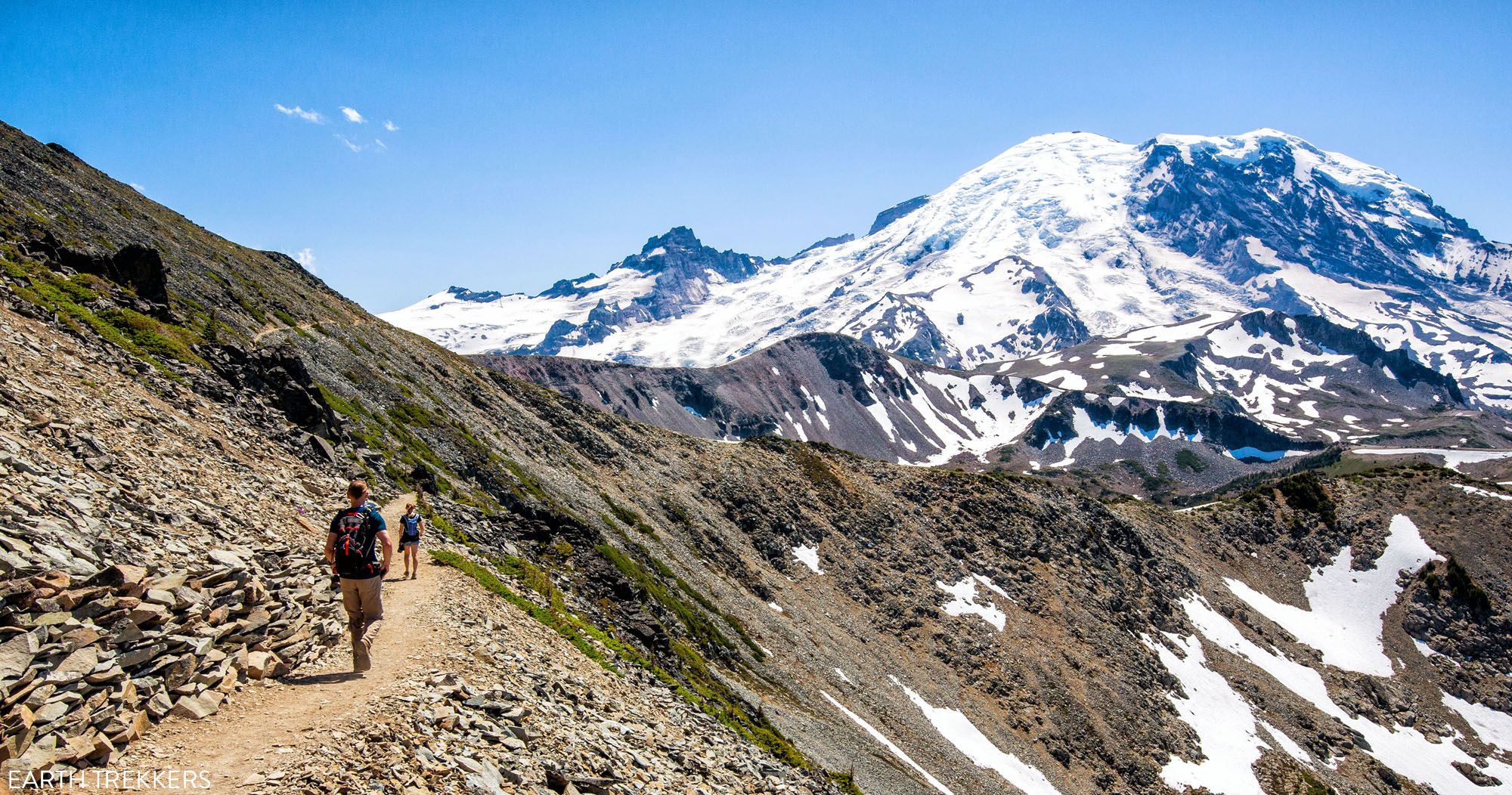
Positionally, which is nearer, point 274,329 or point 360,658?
point 360,658

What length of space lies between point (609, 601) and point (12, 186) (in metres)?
62.9

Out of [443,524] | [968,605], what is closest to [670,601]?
[443,524]

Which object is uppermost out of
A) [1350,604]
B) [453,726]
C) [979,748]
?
[1350,604]

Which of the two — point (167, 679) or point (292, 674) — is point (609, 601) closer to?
point (292, 674)

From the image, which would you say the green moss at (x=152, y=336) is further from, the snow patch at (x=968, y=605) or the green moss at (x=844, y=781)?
the snow patch at (x=968, y=605)

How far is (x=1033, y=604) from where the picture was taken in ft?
323

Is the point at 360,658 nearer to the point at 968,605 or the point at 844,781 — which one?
the point at 844,781

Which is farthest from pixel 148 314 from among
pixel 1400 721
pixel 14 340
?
pixel 1400 721

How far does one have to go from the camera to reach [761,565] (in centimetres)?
8756

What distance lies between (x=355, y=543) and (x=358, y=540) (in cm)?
11

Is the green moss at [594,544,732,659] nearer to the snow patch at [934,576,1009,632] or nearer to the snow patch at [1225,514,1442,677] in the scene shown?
the snow patch at [934,576,1009,632]

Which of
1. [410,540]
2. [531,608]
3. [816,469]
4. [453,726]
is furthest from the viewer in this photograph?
[816,469]

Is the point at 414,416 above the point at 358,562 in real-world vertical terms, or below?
above

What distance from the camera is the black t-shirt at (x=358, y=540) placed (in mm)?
17516
